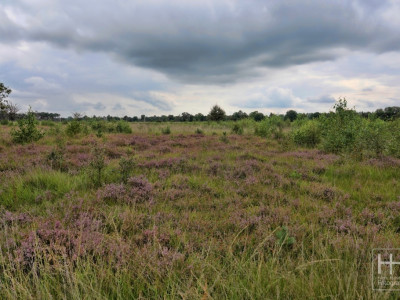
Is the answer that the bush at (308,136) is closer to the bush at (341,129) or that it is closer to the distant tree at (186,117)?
the bush at (341,129)

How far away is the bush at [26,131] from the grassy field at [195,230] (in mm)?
5769

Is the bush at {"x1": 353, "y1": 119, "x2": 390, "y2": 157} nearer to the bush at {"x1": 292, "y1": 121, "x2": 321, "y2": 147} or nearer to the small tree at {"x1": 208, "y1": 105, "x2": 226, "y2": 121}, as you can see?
the bush at {"x1": 292, "y1": 121, "x2": 321, "y2": 147}

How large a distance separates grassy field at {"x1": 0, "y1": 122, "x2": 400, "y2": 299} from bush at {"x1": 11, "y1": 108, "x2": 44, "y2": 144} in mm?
5769

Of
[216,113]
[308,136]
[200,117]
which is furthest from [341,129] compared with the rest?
[200,117]

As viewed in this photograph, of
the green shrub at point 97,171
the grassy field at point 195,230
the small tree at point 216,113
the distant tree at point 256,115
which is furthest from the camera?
the distant tree at point 256,115

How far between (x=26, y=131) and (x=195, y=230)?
49.1ft

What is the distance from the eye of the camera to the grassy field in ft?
8.02

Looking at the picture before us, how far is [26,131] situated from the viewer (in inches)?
557

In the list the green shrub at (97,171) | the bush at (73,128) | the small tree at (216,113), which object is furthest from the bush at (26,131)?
the small tree at (216,113)

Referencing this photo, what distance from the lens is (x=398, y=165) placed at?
28.7 ft

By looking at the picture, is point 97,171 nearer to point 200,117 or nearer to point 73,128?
point 73,128

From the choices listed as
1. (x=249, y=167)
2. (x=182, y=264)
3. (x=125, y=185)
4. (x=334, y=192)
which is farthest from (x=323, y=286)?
(x=249, y=167)

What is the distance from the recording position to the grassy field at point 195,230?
245cm

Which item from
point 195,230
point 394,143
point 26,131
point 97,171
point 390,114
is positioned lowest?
point 195,230
